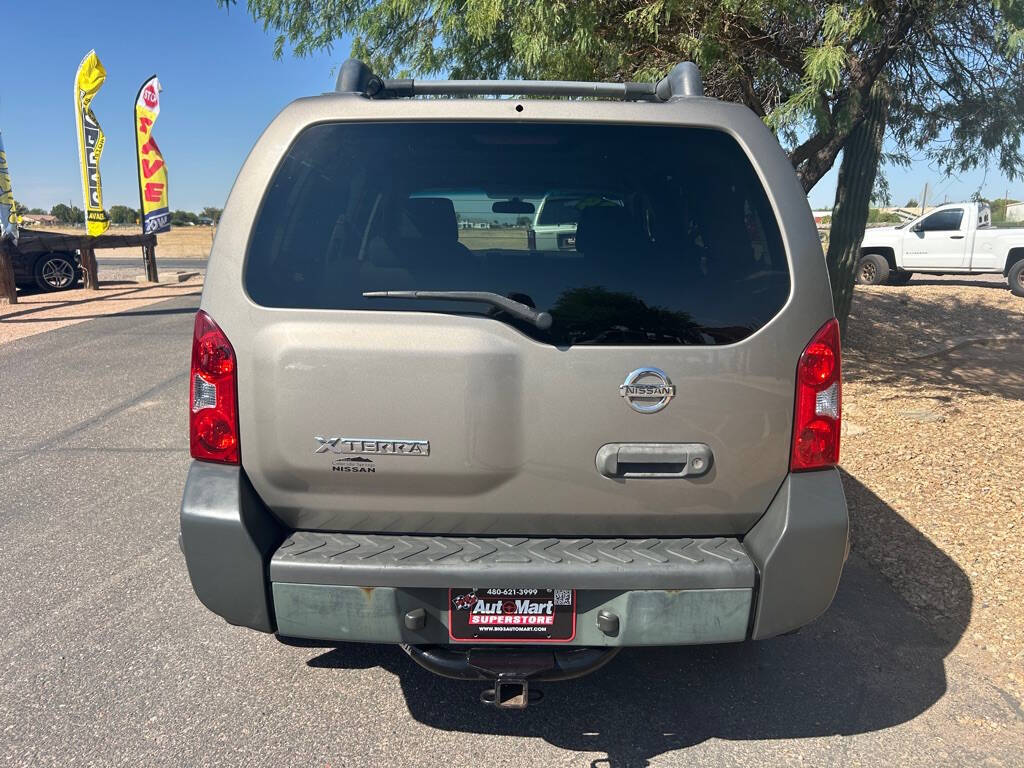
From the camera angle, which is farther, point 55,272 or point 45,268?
point 55,272

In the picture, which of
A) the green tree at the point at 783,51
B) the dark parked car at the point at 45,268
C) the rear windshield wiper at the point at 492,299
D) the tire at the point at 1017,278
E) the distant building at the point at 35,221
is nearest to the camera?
the rear windshield wiper at the point at 492,299

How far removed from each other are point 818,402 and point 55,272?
1760cm

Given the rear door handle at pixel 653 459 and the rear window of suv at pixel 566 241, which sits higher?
the rear window of suv at pixel 566 241

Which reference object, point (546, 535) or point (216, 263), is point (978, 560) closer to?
point (546, 535)

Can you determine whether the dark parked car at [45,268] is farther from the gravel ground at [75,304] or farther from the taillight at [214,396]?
the taillight at [214,396]

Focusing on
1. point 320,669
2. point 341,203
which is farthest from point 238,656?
point 341,203

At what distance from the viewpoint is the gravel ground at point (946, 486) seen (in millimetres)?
3604

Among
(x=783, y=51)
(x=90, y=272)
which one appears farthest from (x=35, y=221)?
(x=783, y=51)

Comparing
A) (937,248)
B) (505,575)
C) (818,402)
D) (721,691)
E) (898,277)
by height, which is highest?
(818,402)

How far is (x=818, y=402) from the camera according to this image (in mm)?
2377

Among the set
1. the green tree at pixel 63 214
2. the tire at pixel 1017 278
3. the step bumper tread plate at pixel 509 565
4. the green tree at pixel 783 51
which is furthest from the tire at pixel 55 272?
the green tree at pixel 63 214

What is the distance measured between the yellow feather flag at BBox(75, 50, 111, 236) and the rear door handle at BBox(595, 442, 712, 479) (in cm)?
1534

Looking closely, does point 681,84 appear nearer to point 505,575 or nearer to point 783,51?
point 505,575

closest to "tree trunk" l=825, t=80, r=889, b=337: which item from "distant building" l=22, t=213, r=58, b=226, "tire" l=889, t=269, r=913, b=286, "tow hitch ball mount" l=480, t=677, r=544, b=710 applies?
"tow hitch ball mount" l=480, t=677, r=544, b=710
